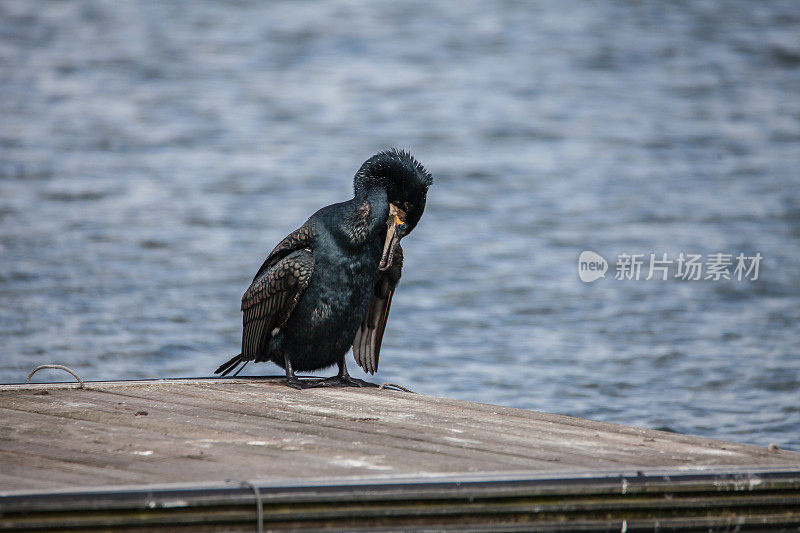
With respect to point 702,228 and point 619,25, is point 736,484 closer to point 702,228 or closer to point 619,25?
point 702,228

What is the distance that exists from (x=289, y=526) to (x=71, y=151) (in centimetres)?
1311

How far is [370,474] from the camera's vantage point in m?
3.34

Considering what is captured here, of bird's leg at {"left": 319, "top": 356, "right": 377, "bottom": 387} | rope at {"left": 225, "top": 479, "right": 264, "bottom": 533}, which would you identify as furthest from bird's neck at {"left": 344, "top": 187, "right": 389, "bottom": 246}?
rope at {"left": 225, "top": 479, "right": 264, "bottom": 533}

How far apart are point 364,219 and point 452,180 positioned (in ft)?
32.2

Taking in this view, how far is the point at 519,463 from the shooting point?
354 centimetres

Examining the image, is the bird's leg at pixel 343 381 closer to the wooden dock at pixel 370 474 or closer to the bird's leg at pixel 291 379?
the bird's leg at pixel 291 379

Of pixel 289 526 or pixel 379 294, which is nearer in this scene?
pixel 289 526

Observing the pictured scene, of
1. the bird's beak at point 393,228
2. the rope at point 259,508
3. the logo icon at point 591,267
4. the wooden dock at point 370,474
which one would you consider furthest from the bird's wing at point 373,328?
the logo icon at point 591,267

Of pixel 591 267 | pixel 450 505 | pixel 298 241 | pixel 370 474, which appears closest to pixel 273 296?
pixel 298 241

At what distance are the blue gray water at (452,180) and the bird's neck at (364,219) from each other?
3200 millimetres

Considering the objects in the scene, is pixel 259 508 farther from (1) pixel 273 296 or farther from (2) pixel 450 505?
(1) pixel 273 296

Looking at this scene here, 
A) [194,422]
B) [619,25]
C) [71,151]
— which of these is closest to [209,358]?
[194,422]

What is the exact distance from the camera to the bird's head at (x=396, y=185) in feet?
15.9

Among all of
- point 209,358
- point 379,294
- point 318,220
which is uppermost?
point 318,220
